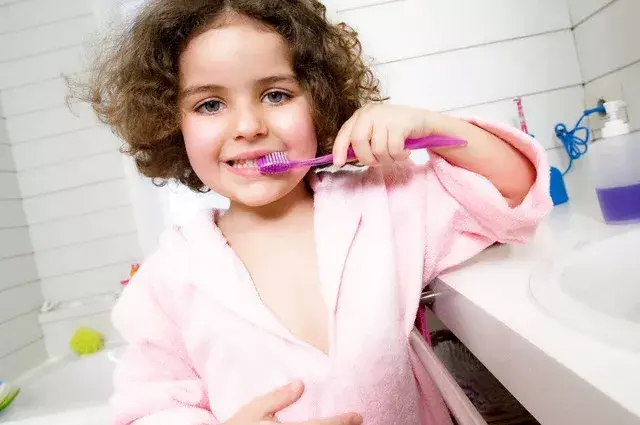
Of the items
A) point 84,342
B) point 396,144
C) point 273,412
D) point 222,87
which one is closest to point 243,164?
point 222,87

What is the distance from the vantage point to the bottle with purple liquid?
631mm

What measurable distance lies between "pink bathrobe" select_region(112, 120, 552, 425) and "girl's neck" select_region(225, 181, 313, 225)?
0.16 feet

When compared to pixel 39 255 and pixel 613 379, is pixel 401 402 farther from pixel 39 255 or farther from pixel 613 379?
pixel 39 255

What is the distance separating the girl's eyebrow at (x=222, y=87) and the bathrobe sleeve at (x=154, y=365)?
23 centimetres

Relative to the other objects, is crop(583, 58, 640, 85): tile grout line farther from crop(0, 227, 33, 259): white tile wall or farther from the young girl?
crop(0, 227, 33, 259): white tile wall

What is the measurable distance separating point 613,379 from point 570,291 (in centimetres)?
22

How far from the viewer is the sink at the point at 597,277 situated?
17.6 inches

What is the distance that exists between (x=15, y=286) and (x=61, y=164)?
1.44 feet

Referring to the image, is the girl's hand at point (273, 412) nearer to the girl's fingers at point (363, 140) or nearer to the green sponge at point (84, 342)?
the girl's fingers at point (363, 140)

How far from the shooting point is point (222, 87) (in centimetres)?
59

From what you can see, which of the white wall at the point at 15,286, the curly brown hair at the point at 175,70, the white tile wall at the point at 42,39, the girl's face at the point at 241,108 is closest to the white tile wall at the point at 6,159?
the white wall at the point at 15,286

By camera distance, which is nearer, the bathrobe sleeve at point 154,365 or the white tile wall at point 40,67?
the bathrobe sleeve at point 154,365

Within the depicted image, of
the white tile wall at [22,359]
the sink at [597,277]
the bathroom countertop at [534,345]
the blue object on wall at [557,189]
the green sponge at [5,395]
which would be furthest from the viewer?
the white tile wall at [22,359]

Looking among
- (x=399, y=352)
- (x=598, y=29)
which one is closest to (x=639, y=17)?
(x=598, y=29)
